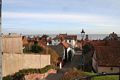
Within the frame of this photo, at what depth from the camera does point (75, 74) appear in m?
26.5

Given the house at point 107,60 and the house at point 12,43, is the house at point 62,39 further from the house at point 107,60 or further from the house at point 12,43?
the house at point 12,43

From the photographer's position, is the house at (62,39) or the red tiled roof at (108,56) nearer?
the red tiled roof at (108,56)

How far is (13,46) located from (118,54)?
17030 millimetres

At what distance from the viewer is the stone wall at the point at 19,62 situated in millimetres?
28453

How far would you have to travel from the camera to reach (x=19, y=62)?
29.4 meters

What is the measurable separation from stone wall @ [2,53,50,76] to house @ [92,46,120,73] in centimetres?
1113

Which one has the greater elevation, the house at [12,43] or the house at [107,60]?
the house at [12,43]

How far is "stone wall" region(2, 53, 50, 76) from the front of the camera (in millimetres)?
28453

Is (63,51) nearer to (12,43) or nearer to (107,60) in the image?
(107,60)

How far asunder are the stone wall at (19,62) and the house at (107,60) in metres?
11.1

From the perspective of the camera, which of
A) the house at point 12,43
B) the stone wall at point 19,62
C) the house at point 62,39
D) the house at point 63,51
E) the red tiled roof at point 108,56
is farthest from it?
the house at point 62,39

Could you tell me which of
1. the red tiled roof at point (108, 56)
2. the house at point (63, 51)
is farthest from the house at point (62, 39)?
the red tiled roof at point (108, 56)

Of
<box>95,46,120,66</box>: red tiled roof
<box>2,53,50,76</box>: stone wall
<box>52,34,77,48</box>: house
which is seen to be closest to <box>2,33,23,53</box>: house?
<box>2,53,50,76</box>: stone wall

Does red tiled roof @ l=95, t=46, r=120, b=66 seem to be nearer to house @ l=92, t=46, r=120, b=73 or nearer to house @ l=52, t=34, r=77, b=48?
house @ l=92, t=46, r=120, b=73
